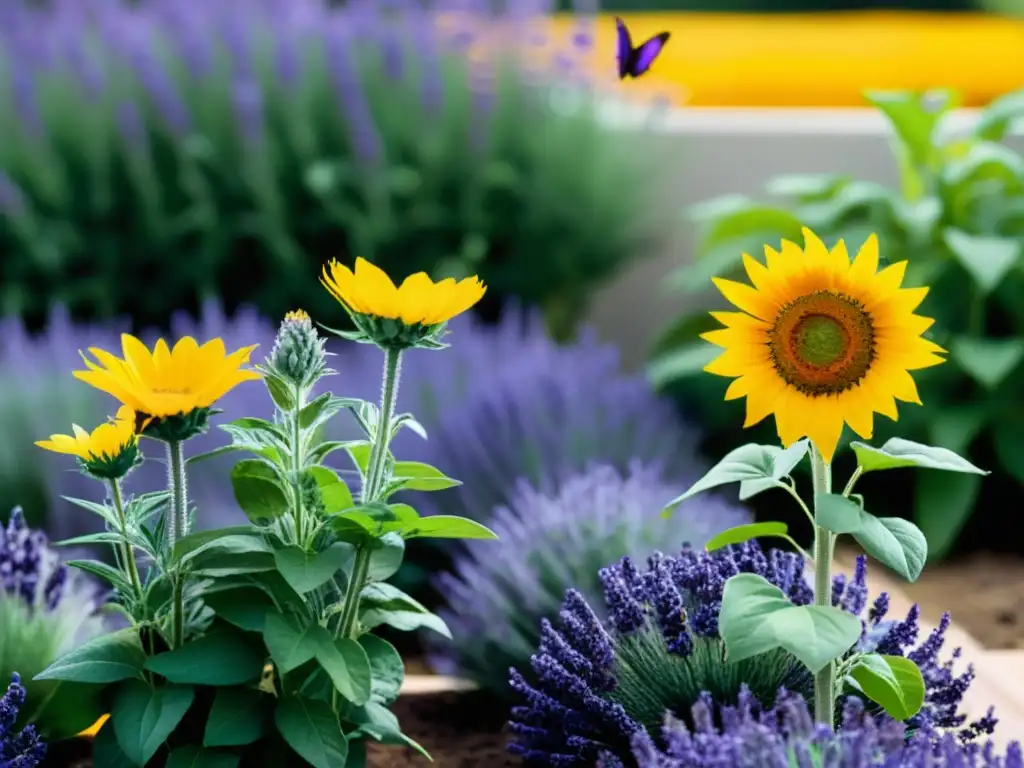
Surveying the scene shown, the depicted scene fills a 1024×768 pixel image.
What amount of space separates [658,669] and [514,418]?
99 cm

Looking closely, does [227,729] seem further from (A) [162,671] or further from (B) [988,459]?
(B) [988,459]

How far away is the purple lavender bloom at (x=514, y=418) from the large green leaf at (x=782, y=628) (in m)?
0.93

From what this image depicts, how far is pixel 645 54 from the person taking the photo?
1439mm

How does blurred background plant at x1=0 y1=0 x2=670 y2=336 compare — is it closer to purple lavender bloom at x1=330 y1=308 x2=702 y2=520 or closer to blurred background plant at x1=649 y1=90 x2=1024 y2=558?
blurred background plant at x1=649 y1=90 x2=1024 y2=558

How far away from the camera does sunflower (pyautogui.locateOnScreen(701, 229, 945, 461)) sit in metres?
1.14

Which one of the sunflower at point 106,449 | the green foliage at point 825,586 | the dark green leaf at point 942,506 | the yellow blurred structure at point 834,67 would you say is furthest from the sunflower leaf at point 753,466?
the yellow blurred structure at point 834,67

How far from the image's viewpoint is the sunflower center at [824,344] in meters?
1.15

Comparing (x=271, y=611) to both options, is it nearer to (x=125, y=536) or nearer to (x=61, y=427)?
(x=125, y=536)

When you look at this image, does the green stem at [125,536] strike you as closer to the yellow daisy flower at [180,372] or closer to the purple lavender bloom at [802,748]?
the yellow daisy flower at [180,372]

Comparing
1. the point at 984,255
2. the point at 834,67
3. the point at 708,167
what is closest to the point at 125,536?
the point at 984,255

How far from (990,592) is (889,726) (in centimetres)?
149

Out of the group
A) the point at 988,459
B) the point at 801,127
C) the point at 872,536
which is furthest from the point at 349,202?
the point at 872,536

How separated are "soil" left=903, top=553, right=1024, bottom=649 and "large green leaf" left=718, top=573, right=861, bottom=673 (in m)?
1.17

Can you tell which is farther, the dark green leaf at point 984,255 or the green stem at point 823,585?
the dark green leaf at point 984,255
